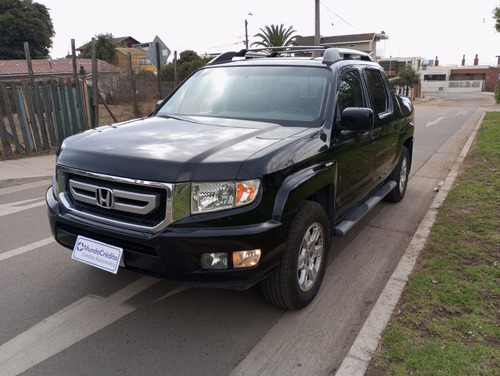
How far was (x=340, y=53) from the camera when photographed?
4586 millimetres

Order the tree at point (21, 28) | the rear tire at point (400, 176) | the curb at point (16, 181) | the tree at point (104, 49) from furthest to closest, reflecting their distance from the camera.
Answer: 1. the tree at point (104, 49)
2. the tree at point (21, 28)
3. the curb at point (16, 181)
4. the rear tire at point (400, 176)

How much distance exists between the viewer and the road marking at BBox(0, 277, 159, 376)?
2.73 m

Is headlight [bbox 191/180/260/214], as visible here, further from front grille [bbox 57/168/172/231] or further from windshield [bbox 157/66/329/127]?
windshield [bbox 157/66/329/127]

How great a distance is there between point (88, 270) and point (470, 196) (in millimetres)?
4965

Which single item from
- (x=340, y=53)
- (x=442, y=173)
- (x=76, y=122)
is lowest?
(x=442, y=173)

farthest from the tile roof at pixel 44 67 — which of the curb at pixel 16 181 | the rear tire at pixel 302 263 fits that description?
the rear tire at pixel 302 263

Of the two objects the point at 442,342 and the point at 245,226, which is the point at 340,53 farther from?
the point at 442,342

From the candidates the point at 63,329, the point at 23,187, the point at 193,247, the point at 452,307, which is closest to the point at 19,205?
the point at 23,187

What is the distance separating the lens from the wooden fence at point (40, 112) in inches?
351

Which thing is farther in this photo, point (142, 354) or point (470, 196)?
point (470, 196)

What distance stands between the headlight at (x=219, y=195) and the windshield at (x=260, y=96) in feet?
3.69

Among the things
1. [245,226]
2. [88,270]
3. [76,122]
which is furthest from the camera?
[76,122]

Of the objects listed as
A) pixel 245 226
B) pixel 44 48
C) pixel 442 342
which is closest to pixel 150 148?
pixel 245 226

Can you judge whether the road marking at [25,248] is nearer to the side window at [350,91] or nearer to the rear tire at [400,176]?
the side window at [350,91]
